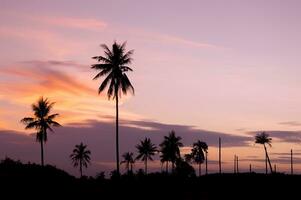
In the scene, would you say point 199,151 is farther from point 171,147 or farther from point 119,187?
point 119,187

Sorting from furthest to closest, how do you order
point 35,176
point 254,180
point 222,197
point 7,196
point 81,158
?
point 81,158 → point 254,180 → point 222,197 → point 35,176 → point 7,196

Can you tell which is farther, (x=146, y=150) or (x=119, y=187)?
(x=146, y=150)

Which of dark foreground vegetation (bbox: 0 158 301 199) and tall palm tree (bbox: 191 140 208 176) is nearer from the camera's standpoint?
dark foreground vegetation (bbox: 0 158 301 199)

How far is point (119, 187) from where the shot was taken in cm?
5175

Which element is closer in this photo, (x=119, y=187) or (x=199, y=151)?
(x=119, y=187)

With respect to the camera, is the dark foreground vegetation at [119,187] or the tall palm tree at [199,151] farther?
the tall palm tree at [199,151]

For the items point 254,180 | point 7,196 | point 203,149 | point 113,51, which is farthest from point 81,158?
point 7,196

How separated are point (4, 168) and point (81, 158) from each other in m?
92.5

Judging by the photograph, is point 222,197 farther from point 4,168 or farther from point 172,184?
point 4,168

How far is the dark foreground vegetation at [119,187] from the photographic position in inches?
1716

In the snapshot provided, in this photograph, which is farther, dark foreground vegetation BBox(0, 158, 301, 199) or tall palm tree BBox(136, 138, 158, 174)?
tall palm tree BBox(136, 138, 158, 174)

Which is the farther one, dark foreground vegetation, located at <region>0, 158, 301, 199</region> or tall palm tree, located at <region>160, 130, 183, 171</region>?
tall palm tree, located at <region>160, 130, 183, 171</region>

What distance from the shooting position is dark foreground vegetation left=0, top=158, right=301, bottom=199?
4359 cm

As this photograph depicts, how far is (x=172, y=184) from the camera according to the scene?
197 ft
